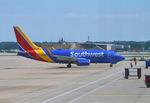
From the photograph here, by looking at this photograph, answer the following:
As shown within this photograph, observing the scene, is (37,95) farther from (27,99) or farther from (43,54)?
(43,54)

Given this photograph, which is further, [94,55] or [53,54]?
[53,54]

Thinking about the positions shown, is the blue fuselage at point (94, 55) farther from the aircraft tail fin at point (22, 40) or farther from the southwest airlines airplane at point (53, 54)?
the aircraft tail fin at point (22, 40)

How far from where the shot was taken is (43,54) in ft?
237

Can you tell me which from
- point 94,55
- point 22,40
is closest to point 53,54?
point 22,40

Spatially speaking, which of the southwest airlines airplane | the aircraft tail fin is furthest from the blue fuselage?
the aircraft tail fin

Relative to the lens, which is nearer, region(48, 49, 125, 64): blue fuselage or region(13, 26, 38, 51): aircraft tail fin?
region(13, 26, 38, 51): aircraft tail fin

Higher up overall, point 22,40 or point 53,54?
point 22,40

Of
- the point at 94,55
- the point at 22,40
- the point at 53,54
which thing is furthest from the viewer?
the point at 53,54

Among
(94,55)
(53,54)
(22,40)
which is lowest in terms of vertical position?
(94,55)

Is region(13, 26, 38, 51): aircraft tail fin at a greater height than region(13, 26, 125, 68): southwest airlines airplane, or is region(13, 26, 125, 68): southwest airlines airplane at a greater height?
region(13, 26, 38, 51): aircraft tail fin

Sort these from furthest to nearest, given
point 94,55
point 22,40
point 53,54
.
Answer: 1. point 53,54
2. point 94,55
3. point 22,40

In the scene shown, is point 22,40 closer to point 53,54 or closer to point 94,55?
point 53,54

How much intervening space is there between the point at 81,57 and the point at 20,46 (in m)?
11.3

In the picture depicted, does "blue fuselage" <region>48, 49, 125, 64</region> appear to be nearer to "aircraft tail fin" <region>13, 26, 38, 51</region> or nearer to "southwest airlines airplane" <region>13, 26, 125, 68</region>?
"southwest airlines airplane" <region>13, 26, 125, 68</region>
